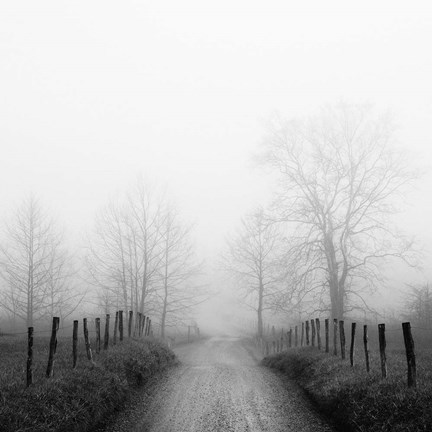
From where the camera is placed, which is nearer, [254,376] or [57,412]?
[57,412]

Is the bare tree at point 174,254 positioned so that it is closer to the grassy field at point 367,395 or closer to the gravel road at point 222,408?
the gravel road at point 222,408

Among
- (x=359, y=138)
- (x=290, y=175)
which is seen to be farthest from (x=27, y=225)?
(x=359, y=138)

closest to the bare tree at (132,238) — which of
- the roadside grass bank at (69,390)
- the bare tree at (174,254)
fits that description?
the bare tree at (174,254)

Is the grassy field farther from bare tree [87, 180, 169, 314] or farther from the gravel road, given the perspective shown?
bare tree [87, 180, 169, 314]

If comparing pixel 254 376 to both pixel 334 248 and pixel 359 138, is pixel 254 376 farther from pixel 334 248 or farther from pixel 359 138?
pixel 359 138

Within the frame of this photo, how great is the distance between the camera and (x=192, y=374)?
1520cm

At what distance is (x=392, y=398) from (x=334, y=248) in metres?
19.6

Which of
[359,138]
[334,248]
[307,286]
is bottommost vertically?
[307,286]

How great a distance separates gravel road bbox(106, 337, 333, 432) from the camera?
27.2 feet

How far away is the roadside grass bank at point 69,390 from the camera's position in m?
6.75

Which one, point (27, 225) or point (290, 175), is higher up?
point (290, 175)

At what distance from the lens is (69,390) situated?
333 inches

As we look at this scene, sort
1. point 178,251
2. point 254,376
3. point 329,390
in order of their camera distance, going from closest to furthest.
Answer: point 329,390, point 254,376, point 178,251

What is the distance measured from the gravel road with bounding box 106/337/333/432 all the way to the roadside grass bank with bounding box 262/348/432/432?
0.49m
